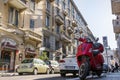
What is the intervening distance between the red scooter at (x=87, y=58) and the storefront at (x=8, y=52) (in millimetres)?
14663

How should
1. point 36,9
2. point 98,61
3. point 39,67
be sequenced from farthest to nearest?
point 36,9 < point 39,67 < point 98,61

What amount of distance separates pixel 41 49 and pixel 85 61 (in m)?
22.6

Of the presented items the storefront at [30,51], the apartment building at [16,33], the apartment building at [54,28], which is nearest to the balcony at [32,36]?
the apartment building at [16,33]

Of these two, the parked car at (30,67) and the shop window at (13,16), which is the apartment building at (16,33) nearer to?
the shop window at (13,16)

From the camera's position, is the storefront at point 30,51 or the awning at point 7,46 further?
the storefront at point 30,51

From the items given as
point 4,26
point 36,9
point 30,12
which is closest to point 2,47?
point 4,26

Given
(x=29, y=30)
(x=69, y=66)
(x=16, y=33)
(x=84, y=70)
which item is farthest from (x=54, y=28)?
(x=84, y=70)

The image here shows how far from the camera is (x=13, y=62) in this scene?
24.8 metres

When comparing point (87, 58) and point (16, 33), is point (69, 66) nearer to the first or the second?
point (87, 58)

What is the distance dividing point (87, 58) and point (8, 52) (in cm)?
1682

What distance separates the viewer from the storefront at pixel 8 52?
892 inches

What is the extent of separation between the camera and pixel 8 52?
2412 centimetres

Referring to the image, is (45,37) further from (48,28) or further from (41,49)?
(41,49)

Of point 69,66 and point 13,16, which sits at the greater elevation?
point 13,16
